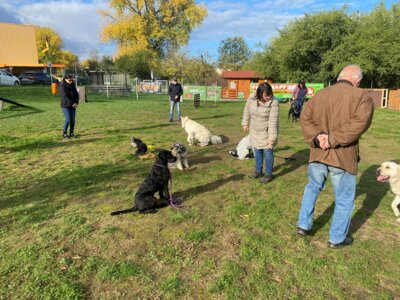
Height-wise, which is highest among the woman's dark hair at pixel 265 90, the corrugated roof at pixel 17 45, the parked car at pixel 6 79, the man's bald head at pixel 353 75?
the corrugated roof at pixel 17 45

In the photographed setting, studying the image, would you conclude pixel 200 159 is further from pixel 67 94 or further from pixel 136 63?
pixel 136 63

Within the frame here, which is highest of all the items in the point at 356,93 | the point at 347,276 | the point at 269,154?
the point at 356,93

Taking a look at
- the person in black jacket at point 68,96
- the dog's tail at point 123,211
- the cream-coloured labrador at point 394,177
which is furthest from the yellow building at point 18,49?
the cream-coloured labrador at point 394,177

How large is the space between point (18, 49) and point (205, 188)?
57.0m

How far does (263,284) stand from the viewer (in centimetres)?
300

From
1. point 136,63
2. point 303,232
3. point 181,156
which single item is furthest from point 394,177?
point 136,63

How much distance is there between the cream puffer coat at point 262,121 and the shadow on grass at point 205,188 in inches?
31.4

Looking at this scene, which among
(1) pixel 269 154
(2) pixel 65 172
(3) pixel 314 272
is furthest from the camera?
(2) pixel 65 172

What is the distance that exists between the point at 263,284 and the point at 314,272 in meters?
0.60

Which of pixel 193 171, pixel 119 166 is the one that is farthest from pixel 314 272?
pixel 119 166

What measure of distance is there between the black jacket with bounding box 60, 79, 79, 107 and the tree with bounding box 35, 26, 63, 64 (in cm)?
7053

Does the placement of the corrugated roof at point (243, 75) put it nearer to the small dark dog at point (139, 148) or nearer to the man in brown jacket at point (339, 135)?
the small dark dog at point (139, 148)

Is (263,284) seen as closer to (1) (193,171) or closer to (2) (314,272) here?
(2) (314,272)

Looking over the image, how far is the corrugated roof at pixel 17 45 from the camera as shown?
50094 mm
